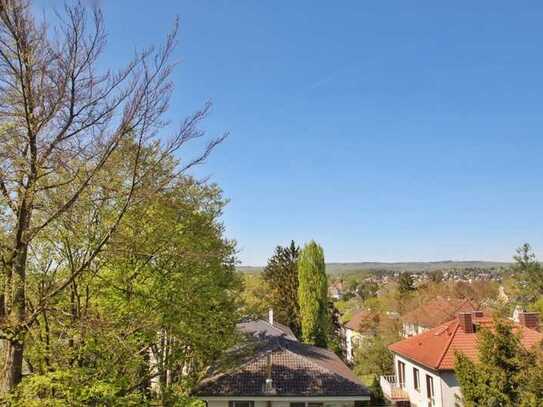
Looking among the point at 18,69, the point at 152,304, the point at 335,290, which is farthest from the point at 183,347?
the point at 335,290

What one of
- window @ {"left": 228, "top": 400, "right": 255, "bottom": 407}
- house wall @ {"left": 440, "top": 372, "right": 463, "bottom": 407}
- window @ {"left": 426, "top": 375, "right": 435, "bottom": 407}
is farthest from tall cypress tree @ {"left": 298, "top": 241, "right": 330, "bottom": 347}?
window @ {"left": 228, "top": 400, "right": 255, "bottom": 407}

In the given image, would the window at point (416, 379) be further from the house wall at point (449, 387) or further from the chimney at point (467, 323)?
the house wall at point (449, 387)

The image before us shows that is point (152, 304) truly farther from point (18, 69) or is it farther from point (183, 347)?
point (18, 69)

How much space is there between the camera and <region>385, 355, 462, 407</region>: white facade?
2186cm

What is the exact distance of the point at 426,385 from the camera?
80.4 feet

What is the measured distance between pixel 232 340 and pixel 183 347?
99.6 inches

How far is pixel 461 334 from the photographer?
2461 centimetres

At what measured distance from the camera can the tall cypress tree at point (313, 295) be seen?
3847cm

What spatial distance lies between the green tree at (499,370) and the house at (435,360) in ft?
19.6

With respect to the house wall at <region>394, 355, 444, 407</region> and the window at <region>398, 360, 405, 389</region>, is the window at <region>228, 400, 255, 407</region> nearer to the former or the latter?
the house wall at <region>394, 355, 444, 407</region>

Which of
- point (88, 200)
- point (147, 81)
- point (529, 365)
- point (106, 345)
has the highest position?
point (147, 81)

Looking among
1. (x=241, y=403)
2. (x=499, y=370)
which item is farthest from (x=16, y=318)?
(x=499, y=370)

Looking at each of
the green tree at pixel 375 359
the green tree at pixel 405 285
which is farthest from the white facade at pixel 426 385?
the green tree at pixel 405 285

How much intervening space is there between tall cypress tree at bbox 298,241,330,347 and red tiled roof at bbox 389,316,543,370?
10874mm
